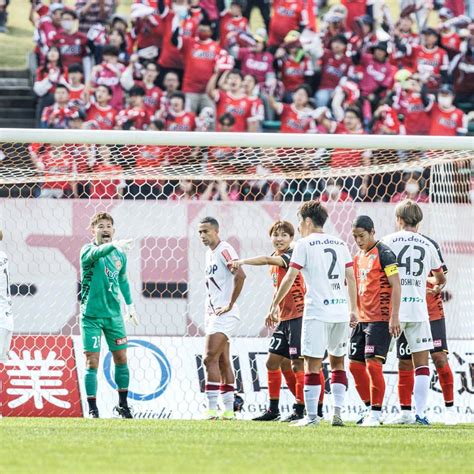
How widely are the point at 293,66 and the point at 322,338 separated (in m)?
10.6

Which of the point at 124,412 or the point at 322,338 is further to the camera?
the point at 124,412

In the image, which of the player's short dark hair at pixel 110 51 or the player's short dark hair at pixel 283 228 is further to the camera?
the player's short dark hair at pixel 110 51

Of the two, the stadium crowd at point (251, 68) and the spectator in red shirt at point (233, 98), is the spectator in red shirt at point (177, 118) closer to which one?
the stadium crowd at point (251, 68)

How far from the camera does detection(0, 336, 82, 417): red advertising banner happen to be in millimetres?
11234

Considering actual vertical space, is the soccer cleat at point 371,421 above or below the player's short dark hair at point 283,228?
below

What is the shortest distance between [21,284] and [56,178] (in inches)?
49.6

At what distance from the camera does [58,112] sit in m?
17.3

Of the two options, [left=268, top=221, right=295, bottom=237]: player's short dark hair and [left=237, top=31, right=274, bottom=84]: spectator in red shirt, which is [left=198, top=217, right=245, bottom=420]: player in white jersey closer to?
[left=268, top=221, right=295, bottom=237]: player's short dark hair

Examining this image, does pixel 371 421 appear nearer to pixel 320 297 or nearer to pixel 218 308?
pixel 320 297

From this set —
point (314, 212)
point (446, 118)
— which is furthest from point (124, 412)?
point (446, 118)

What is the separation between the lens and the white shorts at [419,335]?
9766 mm

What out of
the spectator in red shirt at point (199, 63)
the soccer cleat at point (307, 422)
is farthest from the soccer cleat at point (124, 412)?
the spectator in red shirt at point (199, 63)

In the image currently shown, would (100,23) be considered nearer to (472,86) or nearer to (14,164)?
(472,86)

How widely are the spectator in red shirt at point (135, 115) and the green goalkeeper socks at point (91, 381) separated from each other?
7.50 m
